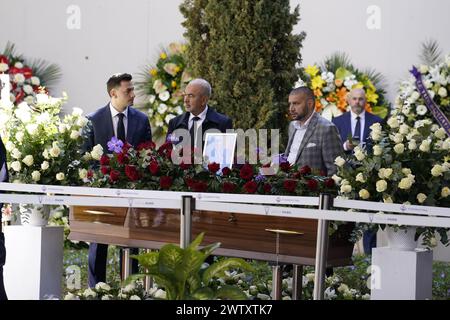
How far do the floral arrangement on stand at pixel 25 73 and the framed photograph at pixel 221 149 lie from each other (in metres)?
5.94

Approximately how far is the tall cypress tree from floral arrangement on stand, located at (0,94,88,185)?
2.06m

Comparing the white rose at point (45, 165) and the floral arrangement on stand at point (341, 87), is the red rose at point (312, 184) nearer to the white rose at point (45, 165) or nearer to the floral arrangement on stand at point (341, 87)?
the white rose at point (45, 165)

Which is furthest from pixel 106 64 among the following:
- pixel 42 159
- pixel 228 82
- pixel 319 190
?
pixel 319 190

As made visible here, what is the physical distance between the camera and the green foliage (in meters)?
4.15

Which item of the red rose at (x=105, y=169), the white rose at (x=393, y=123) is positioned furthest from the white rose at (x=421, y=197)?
the red rose at (x=105, y=169)

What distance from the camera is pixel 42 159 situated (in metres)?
6.57

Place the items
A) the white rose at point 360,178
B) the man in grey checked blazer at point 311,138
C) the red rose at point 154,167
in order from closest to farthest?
the white rose at point 360,178 → the red rose at point 154,167 → the man in grey checked blazer at point 311,138

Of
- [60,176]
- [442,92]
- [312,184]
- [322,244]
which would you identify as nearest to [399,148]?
[312,184]

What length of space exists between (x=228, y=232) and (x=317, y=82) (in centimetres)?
569

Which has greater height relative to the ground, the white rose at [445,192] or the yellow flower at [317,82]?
the yellow flower at [317,82]

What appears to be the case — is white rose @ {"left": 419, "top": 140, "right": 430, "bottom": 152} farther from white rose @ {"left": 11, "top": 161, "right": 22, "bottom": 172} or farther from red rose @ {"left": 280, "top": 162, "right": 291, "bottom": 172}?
white rose @ {"left": 11, "top": 161, "right": 22, "bottom": 172}

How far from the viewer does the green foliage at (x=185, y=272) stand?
415 cm

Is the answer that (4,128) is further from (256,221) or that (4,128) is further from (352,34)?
(352,34)

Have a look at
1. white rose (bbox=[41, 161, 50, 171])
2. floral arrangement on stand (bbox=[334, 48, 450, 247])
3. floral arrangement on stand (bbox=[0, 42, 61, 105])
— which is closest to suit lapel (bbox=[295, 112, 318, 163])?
floral arrangement on stand (bbox=[334, 48, 450, 247])
